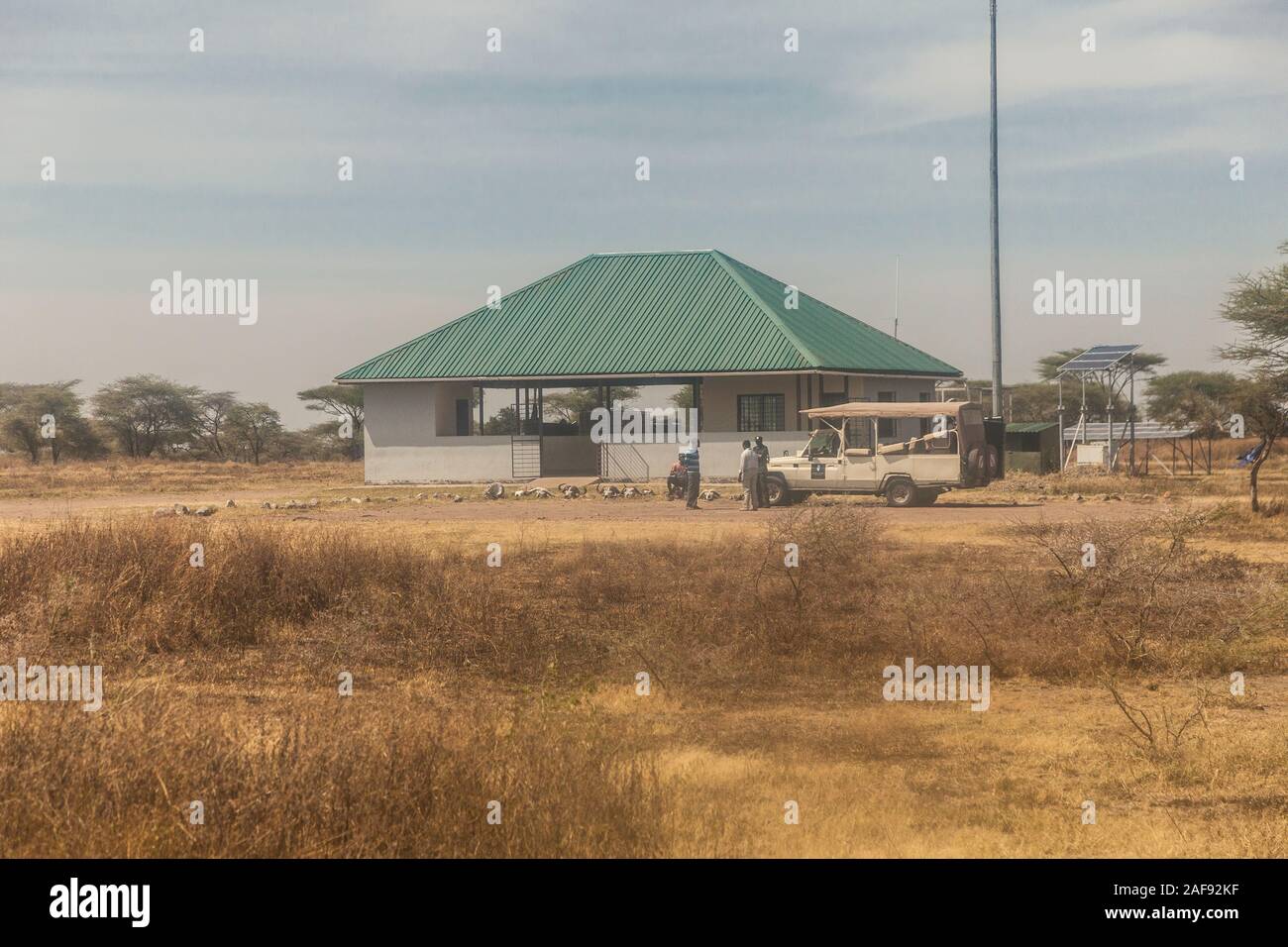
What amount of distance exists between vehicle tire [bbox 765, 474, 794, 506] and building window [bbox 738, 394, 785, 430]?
10.6 meters

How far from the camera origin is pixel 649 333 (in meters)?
41.6

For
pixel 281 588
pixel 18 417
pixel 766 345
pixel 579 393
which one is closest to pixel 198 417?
pixel 18 417

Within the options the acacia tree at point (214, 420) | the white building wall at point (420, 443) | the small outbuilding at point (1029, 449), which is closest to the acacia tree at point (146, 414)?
the acacia tree at point (214, 420)

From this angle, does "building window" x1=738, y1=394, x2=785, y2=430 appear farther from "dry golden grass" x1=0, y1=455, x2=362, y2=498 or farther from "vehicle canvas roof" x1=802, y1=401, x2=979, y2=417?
"dry golden grass" x1=0, y1=455, x2=362, y2=498

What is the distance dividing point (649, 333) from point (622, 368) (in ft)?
7.08

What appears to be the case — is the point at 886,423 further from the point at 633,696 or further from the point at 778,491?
the point at 633,696

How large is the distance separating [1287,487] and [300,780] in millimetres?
31834

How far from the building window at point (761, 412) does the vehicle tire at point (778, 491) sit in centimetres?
1059

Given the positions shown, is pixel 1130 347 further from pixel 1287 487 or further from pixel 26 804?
pixel 26 804

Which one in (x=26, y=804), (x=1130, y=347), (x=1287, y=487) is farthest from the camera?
(x=1130, y=347)

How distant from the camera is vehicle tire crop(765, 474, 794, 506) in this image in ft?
93.6

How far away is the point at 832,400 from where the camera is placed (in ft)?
131

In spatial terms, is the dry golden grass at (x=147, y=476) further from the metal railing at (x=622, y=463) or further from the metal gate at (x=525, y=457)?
the metal railing at (x=622, y=463)
